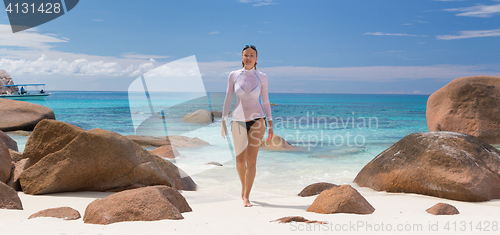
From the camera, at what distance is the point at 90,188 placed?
3834 mm

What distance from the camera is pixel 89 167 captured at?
3738 millimetres

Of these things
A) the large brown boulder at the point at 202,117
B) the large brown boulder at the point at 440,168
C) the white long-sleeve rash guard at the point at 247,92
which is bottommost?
the large brown boulder at the point at 202,117

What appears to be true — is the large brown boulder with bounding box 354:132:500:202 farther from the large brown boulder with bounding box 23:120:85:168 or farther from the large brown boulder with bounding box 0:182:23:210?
the large brown boulder with bounding box 0:182:23:210

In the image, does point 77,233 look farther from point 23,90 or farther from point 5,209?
point 23,90

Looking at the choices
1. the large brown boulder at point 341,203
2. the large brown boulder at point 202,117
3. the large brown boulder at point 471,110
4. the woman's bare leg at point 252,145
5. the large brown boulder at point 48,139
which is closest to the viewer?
the large brown boulder at point 341,203

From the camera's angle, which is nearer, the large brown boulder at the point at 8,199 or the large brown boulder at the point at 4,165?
the large brown boulder at the point at 8,199

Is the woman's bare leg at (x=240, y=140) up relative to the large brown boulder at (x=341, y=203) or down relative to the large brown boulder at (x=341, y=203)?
up

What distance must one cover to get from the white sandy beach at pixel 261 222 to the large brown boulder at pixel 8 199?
0.09 metres

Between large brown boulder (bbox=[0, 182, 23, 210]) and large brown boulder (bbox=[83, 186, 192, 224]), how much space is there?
77 centimetres

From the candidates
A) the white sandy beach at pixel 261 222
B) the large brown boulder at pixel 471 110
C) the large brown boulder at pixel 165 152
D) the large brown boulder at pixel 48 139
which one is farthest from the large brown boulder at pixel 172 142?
the large brown boulder at pixel 471 110

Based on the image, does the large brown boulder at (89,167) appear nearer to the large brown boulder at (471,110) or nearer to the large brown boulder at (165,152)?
the large brown boulder at (165,152)

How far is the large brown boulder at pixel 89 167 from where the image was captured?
3.64 m

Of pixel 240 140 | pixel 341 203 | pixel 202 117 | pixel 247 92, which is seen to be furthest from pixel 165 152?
pixel 202 117

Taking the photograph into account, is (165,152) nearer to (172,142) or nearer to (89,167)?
(172,142)
